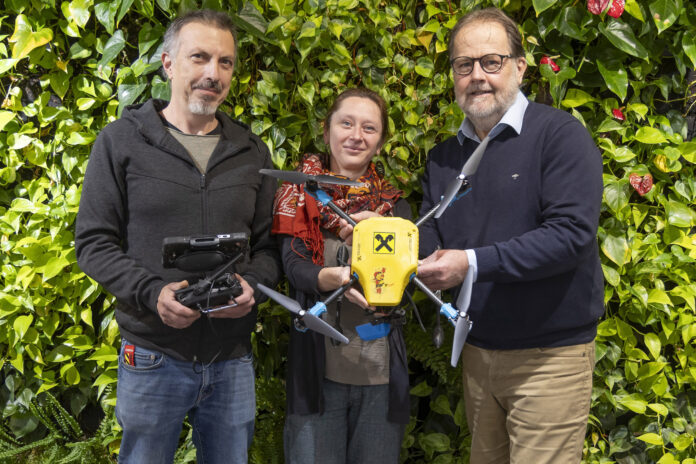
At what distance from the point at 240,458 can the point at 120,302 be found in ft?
1.85

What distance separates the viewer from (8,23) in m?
2.05

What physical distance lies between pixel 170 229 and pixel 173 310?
234 mm

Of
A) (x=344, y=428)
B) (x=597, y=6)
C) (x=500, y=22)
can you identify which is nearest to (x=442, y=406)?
(x=344, y=428)

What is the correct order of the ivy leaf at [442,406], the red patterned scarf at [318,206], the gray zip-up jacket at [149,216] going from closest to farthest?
the gray zip-up jacket at [149,216], the red patterned scarf at [318,206], the ivy leaf at [442,406]

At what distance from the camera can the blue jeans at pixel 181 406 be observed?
151cm

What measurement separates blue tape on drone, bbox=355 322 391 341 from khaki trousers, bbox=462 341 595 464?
1.10 feet

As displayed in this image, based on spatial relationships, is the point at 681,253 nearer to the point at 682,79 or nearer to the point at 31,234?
the point at 682,79

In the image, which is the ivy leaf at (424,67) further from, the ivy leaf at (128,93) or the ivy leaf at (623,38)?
the ivy leaf at (128,93)

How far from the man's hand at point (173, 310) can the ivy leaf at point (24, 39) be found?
1152 mm

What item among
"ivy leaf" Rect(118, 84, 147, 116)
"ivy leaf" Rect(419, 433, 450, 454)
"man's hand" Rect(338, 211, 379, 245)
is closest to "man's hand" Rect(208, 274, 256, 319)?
"man's hand" Rect(338, 211, 379, 245)

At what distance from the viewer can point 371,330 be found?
1524mm

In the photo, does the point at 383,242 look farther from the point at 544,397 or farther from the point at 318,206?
the point at 544,397

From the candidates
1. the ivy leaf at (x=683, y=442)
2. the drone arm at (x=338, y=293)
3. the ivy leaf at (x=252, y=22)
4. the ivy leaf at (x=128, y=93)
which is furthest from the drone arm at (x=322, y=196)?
the ivy leaf at (x=683, y=442)

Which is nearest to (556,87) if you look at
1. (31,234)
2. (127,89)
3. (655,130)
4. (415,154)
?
(655,130)
